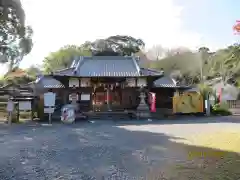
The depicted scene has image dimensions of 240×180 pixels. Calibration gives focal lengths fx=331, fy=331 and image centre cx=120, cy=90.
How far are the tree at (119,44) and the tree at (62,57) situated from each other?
11.3 ft

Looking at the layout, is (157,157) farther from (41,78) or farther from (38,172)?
(41,78)

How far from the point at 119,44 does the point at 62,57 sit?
1106 centimetres

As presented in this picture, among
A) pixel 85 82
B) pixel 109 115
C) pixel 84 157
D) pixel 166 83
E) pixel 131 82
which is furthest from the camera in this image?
pixel 166 83

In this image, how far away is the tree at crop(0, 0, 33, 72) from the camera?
1780 cm

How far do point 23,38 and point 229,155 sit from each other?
16.5 meters

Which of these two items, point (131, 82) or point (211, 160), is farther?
point (131, 82)

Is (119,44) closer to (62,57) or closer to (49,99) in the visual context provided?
(62,57)

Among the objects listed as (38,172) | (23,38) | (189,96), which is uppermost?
(23,38)

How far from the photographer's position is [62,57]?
179 feet

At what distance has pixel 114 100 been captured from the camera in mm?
27578

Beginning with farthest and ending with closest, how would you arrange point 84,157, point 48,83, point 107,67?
point 48,83
point 107,67
point 84,157

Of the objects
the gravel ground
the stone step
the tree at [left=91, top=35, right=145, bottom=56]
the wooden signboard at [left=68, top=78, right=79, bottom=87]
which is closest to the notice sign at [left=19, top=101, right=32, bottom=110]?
the stone step

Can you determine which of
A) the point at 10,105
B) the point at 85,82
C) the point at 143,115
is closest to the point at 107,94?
the point at 85,82

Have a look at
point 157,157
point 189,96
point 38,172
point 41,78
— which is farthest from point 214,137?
point 41,78
